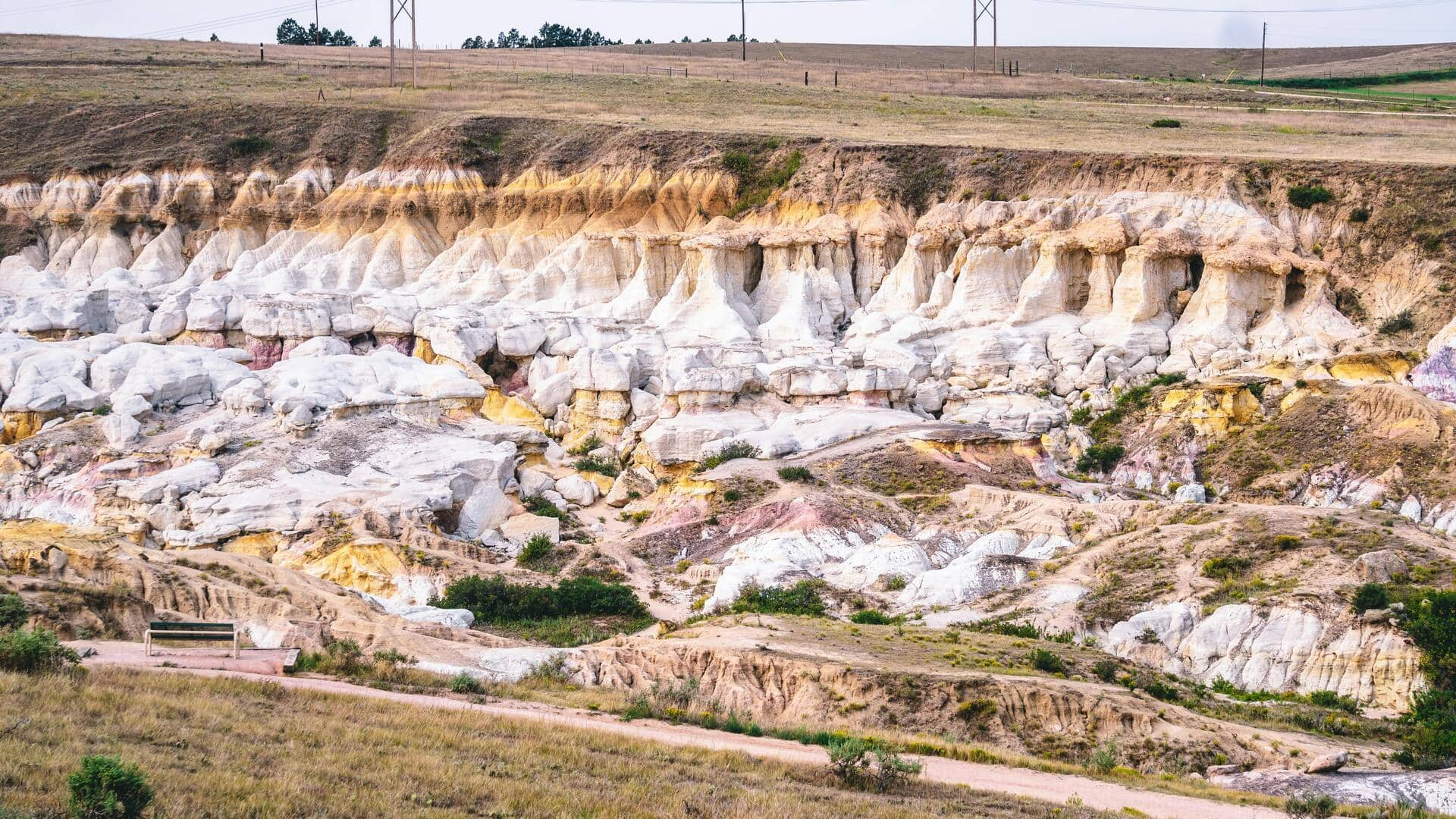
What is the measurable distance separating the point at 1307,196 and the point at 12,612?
129ft

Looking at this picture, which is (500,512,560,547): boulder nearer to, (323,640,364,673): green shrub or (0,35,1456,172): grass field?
(323,640,364,673): green shrub

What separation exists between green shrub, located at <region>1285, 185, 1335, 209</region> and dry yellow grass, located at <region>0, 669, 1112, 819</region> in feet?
116

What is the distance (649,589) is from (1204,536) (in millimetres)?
12029

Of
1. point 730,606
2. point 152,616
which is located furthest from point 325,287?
point 152,616

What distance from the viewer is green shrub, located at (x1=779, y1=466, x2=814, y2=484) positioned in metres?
36.0

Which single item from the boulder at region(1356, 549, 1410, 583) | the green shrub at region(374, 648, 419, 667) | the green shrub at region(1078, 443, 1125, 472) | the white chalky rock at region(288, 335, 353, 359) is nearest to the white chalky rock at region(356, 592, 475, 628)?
the green shrub at region(374, 648, 419, 667)

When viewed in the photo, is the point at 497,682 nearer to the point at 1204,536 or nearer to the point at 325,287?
the point at 1204,536

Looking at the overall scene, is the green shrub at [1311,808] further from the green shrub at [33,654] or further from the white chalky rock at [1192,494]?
the white chalky rock at [1192,494]

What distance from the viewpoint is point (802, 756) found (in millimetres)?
16375

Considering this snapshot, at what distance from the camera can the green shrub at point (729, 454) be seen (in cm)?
3841

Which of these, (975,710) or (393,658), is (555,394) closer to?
(393,658)

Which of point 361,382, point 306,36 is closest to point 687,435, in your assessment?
point 361,382

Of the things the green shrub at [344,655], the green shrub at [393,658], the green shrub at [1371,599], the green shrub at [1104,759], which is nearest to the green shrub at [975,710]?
the green shrub at [1104,759]

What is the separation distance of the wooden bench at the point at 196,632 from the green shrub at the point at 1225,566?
699 inches
